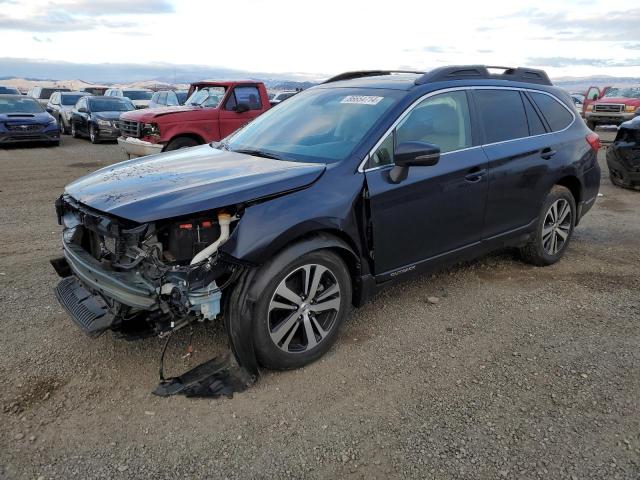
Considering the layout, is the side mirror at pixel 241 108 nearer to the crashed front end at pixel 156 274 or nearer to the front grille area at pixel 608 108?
the crashed front end at pixel 156 274

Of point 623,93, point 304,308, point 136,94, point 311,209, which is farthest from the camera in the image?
point 136,94

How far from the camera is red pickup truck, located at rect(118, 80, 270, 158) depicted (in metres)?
9.76

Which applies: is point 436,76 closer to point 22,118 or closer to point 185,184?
point 185,184

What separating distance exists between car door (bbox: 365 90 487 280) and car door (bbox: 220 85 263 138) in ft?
22.9

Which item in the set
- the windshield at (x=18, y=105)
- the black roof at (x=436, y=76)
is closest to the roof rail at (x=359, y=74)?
the black roof at (x=436, y=76)

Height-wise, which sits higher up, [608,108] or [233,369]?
[233,369]

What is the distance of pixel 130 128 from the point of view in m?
10.2

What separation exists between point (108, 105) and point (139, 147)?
358 inches

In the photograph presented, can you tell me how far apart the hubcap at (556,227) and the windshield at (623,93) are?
63.9 ft

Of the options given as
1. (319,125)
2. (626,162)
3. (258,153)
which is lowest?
(626,162)

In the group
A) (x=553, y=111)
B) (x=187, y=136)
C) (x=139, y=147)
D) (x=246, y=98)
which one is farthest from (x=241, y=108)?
(x=553, y=111)

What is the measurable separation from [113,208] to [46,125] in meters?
14.7

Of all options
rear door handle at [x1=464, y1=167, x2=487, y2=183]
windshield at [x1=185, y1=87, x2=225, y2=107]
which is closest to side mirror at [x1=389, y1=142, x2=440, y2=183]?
rear door handle at [x1=464, y1=167, x2=487, y2=183]

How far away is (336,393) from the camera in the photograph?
311 centimetres
